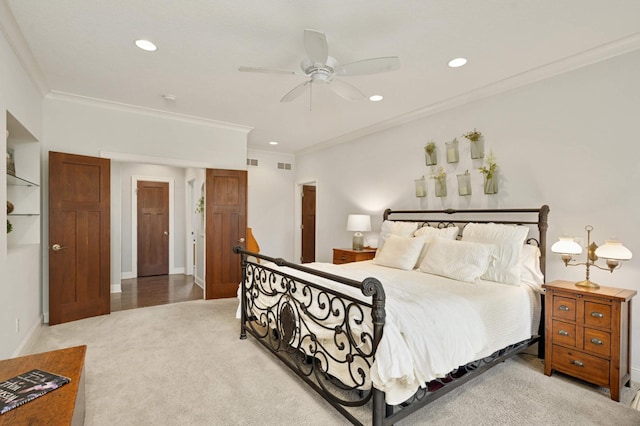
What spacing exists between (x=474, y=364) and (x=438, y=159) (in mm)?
2597

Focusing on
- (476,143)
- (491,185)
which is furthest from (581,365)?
(476,143)

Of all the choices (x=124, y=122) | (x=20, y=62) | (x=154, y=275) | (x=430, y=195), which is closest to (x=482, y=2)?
(x=430, y=195)

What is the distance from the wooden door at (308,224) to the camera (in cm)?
776

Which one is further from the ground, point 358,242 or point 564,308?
point 358,242

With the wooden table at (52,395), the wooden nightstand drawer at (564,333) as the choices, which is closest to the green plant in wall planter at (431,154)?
the wooden nightstand drawer at (564,333)

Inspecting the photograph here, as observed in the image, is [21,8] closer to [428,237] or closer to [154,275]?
[428,237]

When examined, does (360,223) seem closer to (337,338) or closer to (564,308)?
(564,308)

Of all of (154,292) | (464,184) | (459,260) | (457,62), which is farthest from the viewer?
(154,292)

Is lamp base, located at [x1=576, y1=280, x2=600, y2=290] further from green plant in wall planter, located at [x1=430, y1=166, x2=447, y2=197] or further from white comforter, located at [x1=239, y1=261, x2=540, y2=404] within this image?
green plant in wall planter, located at [x1=430, y1=166, x2=447, y2=197]

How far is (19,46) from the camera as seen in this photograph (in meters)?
2.71

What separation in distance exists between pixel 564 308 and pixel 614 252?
1.90ft

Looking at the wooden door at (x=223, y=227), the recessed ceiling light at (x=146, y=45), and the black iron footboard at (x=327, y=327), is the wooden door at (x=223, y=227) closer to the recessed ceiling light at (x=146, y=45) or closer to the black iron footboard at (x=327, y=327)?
the black iron footboard at (x=327, y=327)

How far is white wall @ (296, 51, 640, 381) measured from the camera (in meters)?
2.67

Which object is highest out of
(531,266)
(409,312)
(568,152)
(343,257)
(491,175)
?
(568,152)
